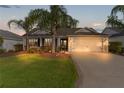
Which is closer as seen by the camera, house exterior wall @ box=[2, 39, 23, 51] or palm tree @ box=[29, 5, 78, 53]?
palm tree @ box=[29, 5, 78, 53]

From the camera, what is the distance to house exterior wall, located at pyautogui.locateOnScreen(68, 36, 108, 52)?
3331 centimetres

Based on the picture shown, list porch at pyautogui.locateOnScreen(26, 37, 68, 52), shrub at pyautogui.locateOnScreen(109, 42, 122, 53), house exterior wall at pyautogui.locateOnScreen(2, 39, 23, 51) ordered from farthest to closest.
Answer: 1. porch at pyautogui.locateOnScreen(26, 37, 68, 52)
2. house exterior wall at pyautogui.locateOnScreen(2, 39, 23, 51)
3. shrub at pyautogui.locateOnScreen(109, 42, 122, 53)

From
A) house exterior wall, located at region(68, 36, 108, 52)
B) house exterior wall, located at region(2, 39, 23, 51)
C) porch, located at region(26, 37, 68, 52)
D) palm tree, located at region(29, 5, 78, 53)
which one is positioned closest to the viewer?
palm tree, located at region(29, 5, 78, 53)

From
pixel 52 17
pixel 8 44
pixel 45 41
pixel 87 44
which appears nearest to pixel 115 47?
pixel 87 44

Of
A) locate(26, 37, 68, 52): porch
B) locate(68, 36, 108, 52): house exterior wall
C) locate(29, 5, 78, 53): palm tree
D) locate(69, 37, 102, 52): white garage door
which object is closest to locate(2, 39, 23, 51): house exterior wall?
locate(26, 37, 68, 52): porch

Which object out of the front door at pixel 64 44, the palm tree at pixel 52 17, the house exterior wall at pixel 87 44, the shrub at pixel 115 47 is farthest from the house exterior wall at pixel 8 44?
the shrub at pixel 115 47

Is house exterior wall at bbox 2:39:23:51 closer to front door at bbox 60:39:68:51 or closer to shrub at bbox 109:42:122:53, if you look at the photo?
front door at bbox 60:39:68:51

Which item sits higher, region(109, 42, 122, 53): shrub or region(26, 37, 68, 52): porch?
region(26, 37, 68, 52): porch

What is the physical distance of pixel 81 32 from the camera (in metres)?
36.0

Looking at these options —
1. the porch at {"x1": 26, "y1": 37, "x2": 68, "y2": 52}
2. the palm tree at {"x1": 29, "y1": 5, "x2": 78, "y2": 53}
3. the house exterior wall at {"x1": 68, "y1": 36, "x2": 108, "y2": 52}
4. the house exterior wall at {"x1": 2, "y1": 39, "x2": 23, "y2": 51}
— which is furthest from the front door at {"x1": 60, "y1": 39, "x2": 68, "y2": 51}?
the house exterior wall at {"x1": 2, "y1": 39, "x2": 23, "y2": 51}

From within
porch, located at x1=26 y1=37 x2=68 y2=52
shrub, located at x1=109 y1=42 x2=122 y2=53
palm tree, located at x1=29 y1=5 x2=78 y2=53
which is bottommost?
shrub, located at x1=109 y1=42 x2=122 y2=53
